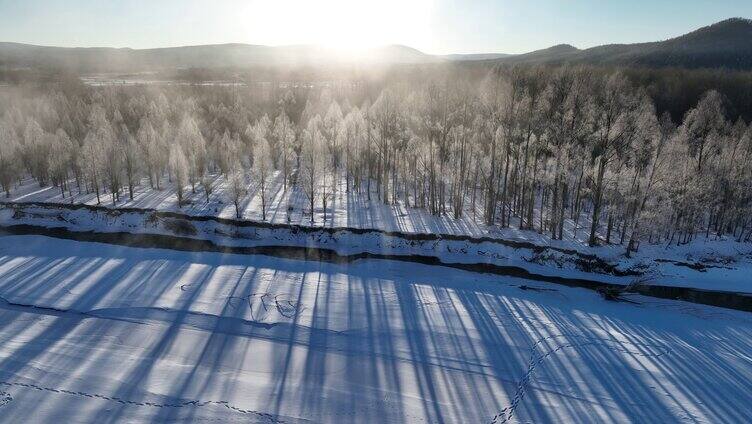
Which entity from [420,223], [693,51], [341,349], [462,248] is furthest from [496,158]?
[693,51]

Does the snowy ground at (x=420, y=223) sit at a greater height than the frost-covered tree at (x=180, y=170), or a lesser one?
lesser

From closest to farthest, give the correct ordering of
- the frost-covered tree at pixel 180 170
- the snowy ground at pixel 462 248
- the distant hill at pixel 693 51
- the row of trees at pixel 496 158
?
the snowy ground at pixel 462 248 → the row of trees at pixel 496 158 → the frost-covered tree at pixel 180 170 → the distant hill at pixel 693 51

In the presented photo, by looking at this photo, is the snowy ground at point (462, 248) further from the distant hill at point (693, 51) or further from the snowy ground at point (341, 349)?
the distant hill at point (693, 51)

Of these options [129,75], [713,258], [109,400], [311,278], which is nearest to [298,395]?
[109,400]

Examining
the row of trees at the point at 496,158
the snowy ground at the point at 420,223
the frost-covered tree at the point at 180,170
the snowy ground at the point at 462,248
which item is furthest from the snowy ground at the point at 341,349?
the frost-covered tree at the point at 180,170

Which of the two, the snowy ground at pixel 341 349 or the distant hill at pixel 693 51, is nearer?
the snowy ground at pixel 341 349

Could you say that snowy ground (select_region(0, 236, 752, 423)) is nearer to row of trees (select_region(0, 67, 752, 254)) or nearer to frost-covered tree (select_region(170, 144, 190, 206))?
row of trees (select_region(0, 67, 752, 254))

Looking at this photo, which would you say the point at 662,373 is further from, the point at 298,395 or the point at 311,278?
the point at 311,278

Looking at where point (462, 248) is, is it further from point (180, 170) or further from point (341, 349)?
point (180, 170)
